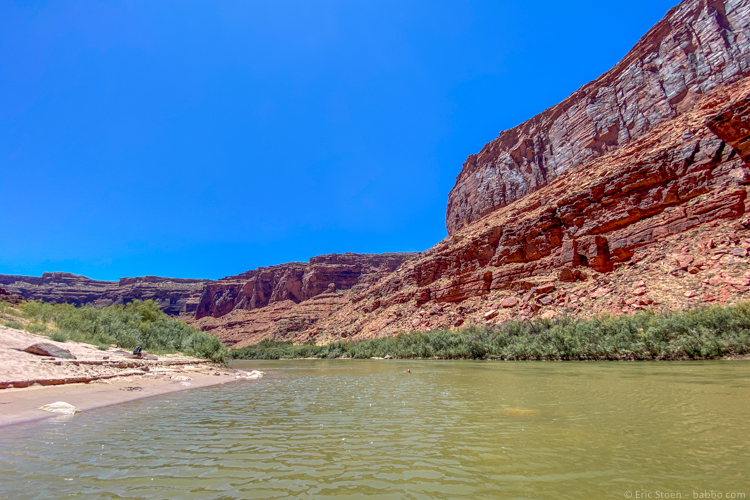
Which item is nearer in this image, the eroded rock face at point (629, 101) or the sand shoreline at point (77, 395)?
the sand shoreline at point (77, 395)

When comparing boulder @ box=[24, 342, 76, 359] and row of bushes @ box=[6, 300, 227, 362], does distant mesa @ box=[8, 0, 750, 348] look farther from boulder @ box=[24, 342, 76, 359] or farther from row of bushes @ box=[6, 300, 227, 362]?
boulder @ box=[24, 342, 76, 359]

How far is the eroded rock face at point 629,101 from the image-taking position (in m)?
44.2

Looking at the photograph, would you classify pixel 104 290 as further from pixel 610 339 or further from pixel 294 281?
pixel 610 339

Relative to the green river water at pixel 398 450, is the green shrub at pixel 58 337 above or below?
above

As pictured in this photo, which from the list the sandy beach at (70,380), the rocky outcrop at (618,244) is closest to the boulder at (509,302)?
the rocky outcrop at (618,244)

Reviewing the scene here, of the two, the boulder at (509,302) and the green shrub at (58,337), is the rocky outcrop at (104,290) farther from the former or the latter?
the green shrub at (58,337)

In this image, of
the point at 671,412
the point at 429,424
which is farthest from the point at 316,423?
the point at 671,412

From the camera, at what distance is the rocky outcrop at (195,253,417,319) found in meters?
109

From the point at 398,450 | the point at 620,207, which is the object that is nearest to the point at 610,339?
the point at 398,450

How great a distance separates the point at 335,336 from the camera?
209ft

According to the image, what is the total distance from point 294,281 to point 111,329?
295 ft

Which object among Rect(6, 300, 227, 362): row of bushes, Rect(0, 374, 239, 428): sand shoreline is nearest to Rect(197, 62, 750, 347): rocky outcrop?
Rect(6, 300, 227, 362): row of bushes

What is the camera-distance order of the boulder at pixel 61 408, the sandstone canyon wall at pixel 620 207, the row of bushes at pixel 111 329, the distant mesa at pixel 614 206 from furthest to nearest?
the distant mesa at pixel 614 206 < the sandstone canyon wall at pixel 620 207 < the row of bushes at pixel 111 329 < the boulder at pixel 61 408

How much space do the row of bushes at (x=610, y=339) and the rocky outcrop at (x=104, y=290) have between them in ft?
380
